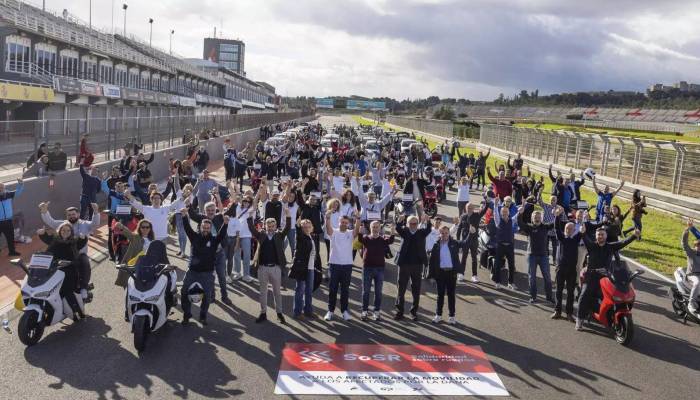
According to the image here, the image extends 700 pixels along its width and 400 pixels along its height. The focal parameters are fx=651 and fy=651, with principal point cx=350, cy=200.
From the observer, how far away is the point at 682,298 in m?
11.0

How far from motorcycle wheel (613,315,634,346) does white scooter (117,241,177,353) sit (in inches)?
255

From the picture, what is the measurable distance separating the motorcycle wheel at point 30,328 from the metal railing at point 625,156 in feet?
69.0

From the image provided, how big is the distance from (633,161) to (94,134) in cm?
2165

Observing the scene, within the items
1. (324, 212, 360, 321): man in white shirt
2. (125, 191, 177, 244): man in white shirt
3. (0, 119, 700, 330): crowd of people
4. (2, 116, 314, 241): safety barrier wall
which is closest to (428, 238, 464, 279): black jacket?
(0, 119, 700, 330): crowd of people

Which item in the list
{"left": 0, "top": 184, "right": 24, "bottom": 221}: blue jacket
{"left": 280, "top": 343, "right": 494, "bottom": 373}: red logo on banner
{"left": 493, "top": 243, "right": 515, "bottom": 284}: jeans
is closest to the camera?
{"left": 280, "top": 343, "right": 494, "bottom": 373}: red logo on banner

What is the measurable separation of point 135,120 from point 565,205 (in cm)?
1788

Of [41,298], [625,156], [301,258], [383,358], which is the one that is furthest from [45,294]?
[625,156]

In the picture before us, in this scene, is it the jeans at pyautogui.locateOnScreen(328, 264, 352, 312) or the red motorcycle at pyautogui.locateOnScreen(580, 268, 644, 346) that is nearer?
the red motorcycle at pyautogui.locateOnScreen(580, 268, 644, 346)

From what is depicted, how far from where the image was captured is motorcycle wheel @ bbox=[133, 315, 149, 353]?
8.21 metres

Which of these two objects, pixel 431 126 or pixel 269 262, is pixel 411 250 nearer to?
pixel 269 262

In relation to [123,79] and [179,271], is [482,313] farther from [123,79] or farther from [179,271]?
[123,79]

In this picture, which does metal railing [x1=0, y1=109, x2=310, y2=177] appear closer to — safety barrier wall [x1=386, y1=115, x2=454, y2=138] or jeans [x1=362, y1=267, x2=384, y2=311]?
jeans [x1=362, y1=267, x2=384, y2=311]

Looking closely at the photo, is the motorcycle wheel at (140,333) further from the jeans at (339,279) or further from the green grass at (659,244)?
the green grass at (659,244)

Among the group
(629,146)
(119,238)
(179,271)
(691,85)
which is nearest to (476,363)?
(179,271)
